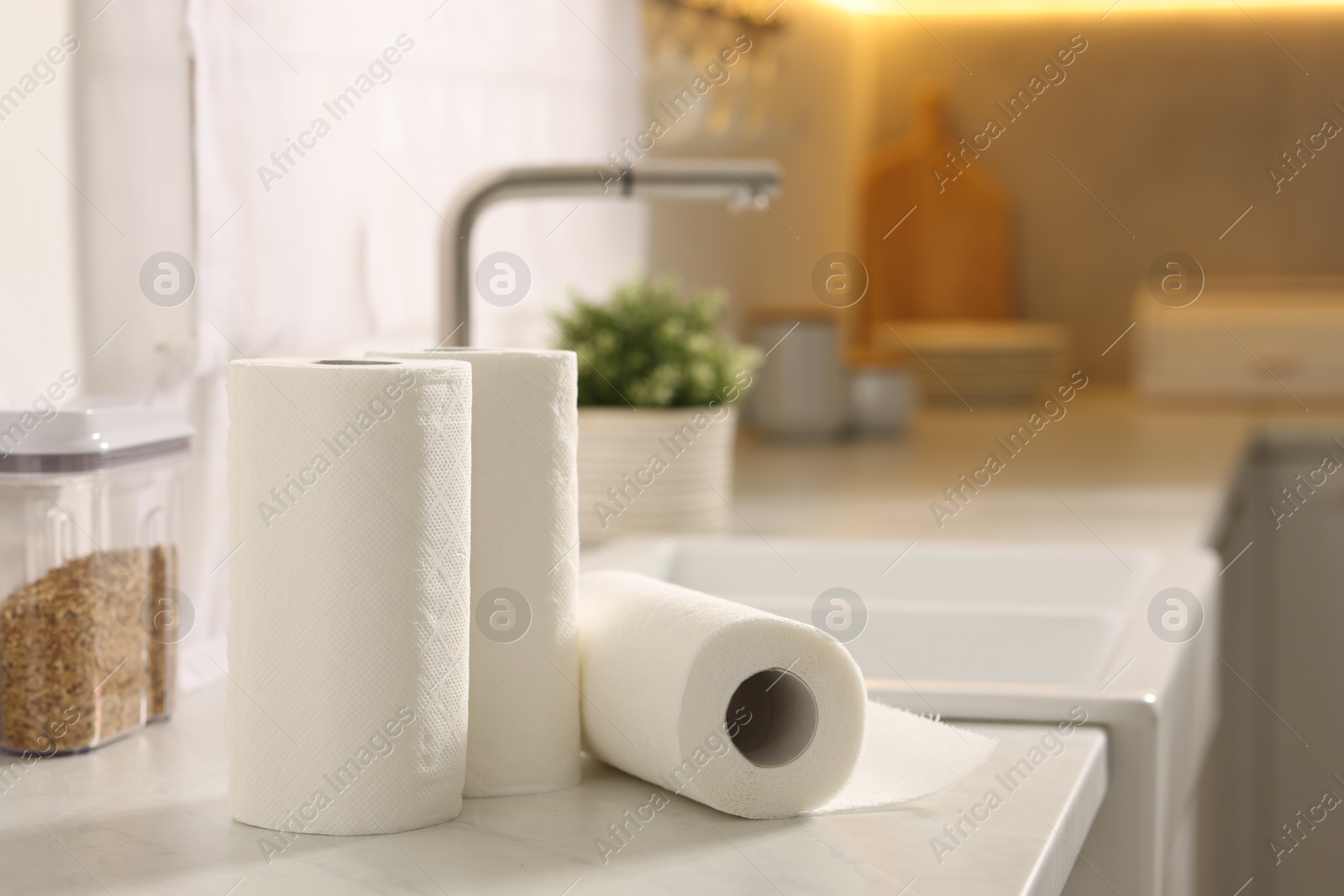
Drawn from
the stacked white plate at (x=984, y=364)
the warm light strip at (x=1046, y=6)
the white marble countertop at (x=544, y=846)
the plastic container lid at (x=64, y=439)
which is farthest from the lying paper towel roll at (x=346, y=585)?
the warm light strip at (x=1046, y=6)

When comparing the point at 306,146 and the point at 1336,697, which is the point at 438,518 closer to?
the point at 306,146

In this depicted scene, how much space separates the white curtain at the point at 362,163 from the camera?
0.98 m

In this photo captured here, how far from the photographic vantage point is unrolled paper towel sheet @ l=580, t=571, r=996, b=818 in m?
0.63

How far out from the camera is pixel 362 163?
1.21 m

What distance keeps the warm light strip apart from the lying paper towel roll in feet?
7.81

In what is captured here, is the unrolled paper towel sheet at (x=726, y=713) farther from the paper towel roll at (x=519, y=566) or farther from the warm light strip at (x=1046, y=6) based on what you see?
the warm light strip at (x=1046, y=6)

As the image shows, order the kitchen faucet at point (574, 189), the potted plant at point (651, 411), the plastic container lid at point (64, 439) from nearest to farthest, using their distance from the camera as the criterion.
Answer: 1. the plastic container lid at point (64, 439)
2. the kitchen faucet at point (574, 189)
3. the potted plant at point (651, 411)

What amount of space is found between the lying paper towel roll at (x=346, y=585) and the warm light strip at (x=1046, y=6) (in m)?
2.38

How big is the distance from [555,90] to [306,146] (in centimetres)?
58

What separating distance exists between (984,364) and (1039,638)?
1652mm

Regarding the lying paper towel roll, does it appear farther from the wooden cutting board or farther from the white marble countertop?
the wooden cutting board

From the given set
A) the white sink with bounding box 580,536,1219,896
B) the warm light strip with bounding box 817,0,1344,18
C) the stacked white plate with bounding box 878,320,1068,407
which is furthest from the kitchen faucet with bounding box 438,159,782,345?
the warm light strip with bounding box 817,0,1344,18

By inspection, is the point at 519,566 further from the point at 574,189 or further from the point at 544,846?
the point at 574,189

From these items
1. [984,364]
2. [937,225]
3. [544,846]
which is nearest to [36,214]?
[544,846]
